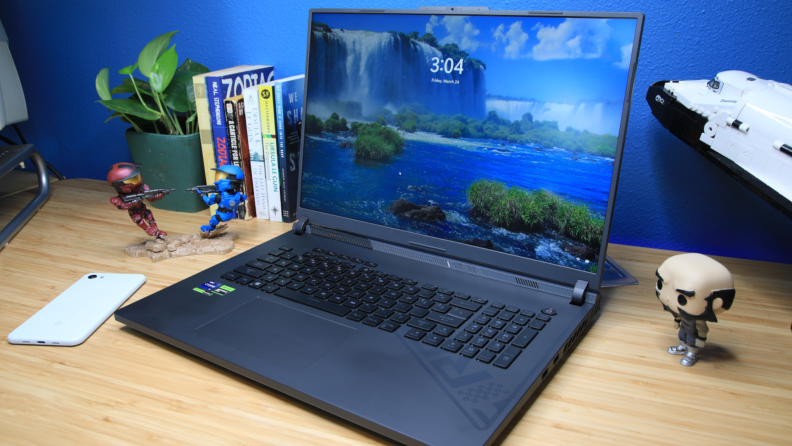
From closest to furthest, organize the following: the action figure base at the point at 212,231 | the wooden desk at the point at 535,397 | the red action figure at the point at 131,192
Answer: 1. the wooden desk at the point at 535,397
2. the red action figure at the point at 131,192
3. the action figure base at the point at 212,231

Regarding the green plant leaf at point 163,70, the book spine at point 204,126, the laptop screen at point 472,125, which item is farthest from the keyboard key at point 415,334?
the green plant leaf at point 163,70

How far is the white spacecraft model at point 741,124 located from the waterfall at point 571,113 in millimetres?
198

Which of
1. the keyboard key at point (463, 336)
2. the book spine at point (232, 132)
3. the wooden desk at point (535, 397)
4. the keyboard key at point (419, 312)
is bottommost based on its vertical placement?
the wooden desk at point (535, 397)

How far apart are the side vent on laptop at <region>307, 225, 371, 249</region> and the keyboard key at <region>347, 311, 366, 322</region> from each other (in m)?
0.21

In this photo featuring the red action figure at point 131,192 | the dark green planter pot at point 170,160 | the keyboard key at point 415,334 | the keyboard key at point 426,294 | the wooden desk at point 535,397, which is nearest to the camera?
the wooden desk at point 535,397

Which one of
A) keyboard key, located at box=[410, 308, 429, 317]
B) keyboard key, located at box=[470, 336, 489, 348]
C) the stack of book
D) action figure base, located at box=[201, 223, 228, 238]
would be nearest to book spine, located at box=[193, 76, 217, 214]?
the stack of book

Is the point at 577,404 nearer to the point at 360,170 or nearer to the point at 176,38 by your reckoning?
the point at 360,170

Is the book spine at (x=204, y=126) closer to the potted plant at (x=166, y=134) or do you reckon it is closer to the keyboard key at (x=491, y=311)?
the potted plant at (x=166, y=134)

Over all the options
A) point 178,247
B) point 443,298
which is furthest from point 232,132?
point 443,298

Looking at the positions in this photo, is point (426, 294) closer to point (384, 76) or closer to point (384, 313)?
point (384, 313)

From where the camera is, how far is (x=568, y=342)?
63cm

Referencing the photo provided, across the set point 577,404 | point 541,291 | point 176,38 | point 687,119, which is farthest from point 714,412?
point 176,38

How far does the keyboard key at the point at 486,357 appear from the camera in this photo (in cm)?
57

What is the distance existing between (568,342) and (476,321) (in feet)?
0.39
